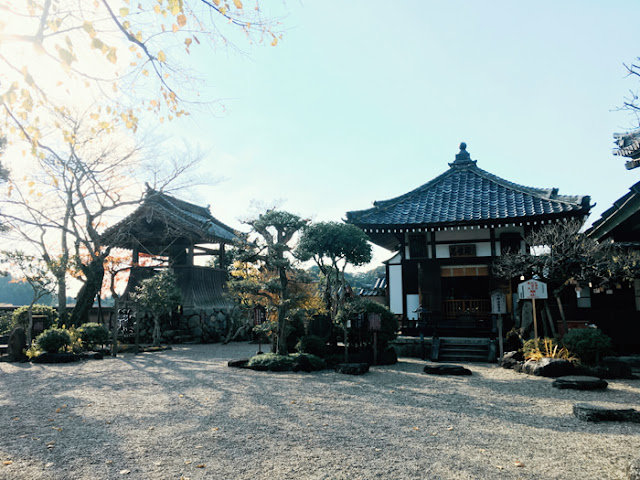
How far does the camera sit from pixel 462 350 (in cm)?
1361

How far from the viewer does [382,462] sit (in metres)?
4.09

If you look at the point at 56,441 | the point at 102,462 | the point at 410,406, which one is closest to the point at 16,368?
the point at 56,441

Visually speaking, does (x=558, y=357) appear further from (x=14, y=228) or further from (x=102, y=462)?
(x=14, y=228)

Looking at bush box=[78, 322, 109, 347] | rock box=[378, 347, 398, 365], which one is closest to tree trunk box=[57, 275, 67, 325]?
bush box=[78, 322, 109, 347]

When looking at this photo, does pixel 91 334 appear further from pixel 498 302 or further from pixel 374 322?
pixel 498 302

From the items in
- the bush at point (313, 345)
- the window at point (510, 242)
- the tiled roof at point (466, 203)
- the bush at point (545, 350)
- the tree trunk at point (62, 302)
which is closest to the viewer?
the bush at point (545, 350)

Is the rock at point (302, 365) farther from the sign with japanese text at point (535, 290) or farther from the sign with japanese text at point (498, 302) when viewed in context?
the sign with japanese text at point (535, 290)

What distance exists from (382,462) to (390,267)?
1242 cm

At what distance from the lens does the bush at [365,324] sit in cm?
1218

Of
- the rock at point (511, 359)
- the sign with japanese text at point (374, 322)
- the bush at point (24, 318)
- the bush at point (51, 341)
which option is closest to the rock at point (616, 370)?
the rock at point (511, 359)

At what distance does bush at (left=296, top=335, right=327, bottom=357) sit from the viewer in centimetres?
1172

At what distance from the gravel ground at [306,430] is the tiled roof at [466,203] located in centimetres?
660

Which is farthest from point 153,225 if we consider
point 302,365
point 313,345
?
point 302,365

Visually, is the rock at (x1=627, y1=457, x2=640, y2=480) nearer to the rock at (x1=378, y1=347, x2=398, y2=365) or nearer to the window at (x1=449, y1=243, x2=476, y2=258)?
the rock at (x1=378, y1=347, x2=398, y2=365)
